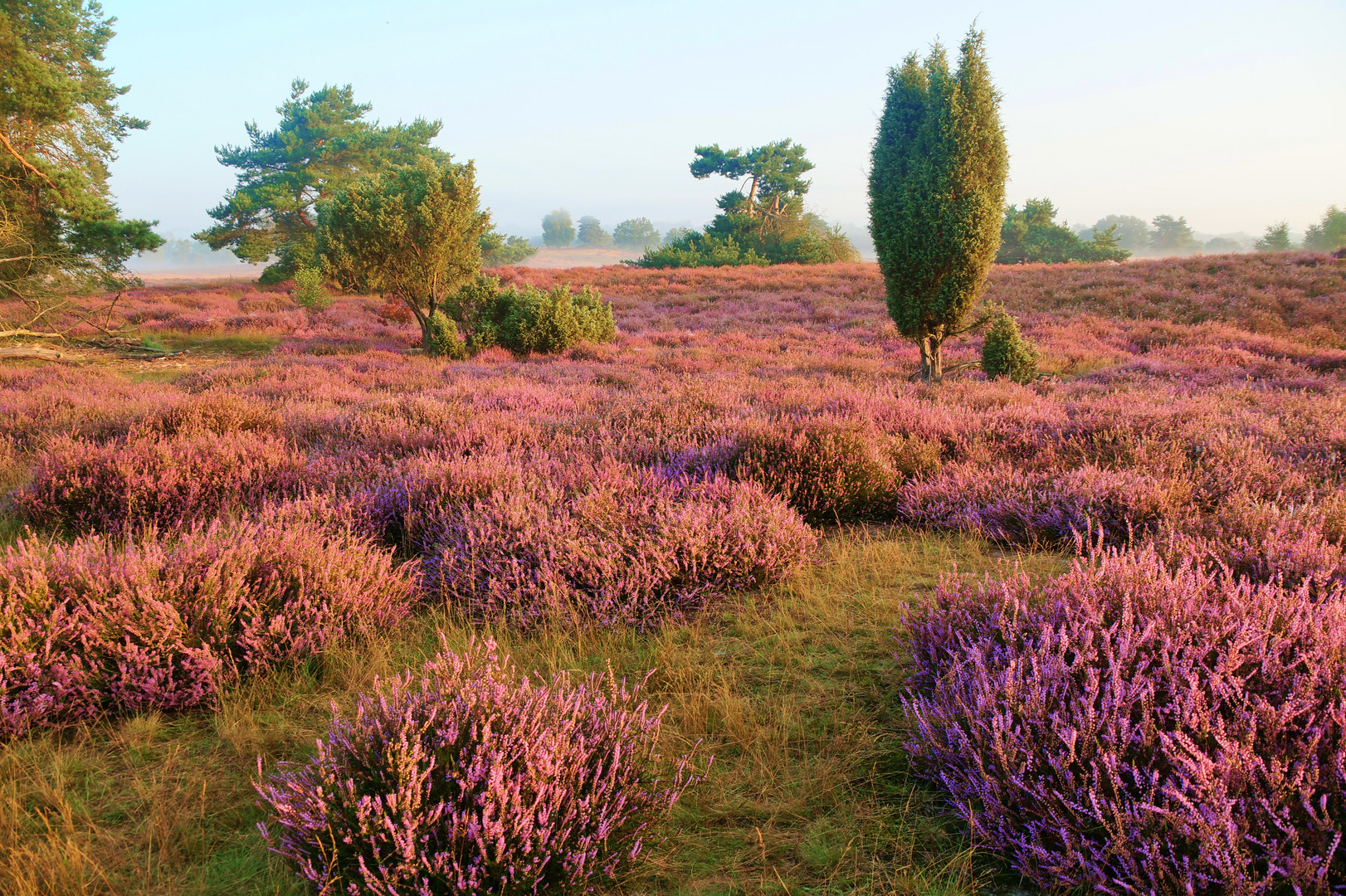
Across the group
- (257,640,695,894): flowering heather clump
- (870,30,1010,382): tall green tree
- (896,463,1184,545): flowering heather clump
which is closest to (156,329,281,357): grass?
(870,30,1010,382): tall green tree

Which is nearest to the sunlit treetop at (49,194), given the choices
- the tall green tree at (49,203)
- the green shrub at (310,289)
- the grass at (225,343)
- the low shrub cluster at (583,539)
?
the tall green tree at (49,203)

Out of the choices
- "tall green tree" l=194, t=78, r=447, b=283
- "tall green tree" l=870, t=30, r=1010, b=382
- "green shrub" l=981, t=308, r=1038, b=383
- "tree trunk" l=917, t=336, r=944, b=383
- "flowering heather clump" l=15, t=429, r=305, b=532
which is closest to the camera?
"flowering heather clump" l=15, t=429, r=305, b=532

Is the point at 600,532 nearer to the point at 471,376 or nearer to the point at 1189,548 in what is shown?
the point at 1189,548

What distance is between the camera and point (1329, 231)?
66.6 meters

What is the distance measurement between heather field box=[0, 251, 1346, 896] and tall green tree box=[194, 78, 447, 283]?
31500mm

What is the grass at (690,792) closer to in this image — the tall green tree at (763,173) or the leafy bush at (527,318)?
the leafy bush at (527,318)

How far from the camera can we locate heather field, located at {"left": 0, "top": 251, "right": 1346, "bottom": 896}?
160 cm

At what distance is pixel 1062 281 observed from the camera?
73.3 feet

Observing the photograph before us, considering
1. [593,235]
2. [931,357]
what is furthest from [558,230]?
[931,357]

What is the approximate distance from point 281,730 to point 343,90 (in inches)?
1790

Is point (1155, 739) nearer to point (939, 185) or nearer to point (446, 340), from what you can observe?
point (939, 185)

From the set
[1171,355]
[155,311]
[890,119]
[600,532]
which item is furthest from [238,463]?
[155,311]

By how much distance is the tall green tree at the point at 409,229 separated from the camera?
48.0 ft

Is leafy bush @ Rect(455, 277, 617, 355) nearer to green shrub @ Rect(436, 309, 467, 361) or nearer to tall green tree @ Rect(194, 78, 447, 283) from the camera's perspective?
green shrub @ Rect(436, 309, 467, 361)
